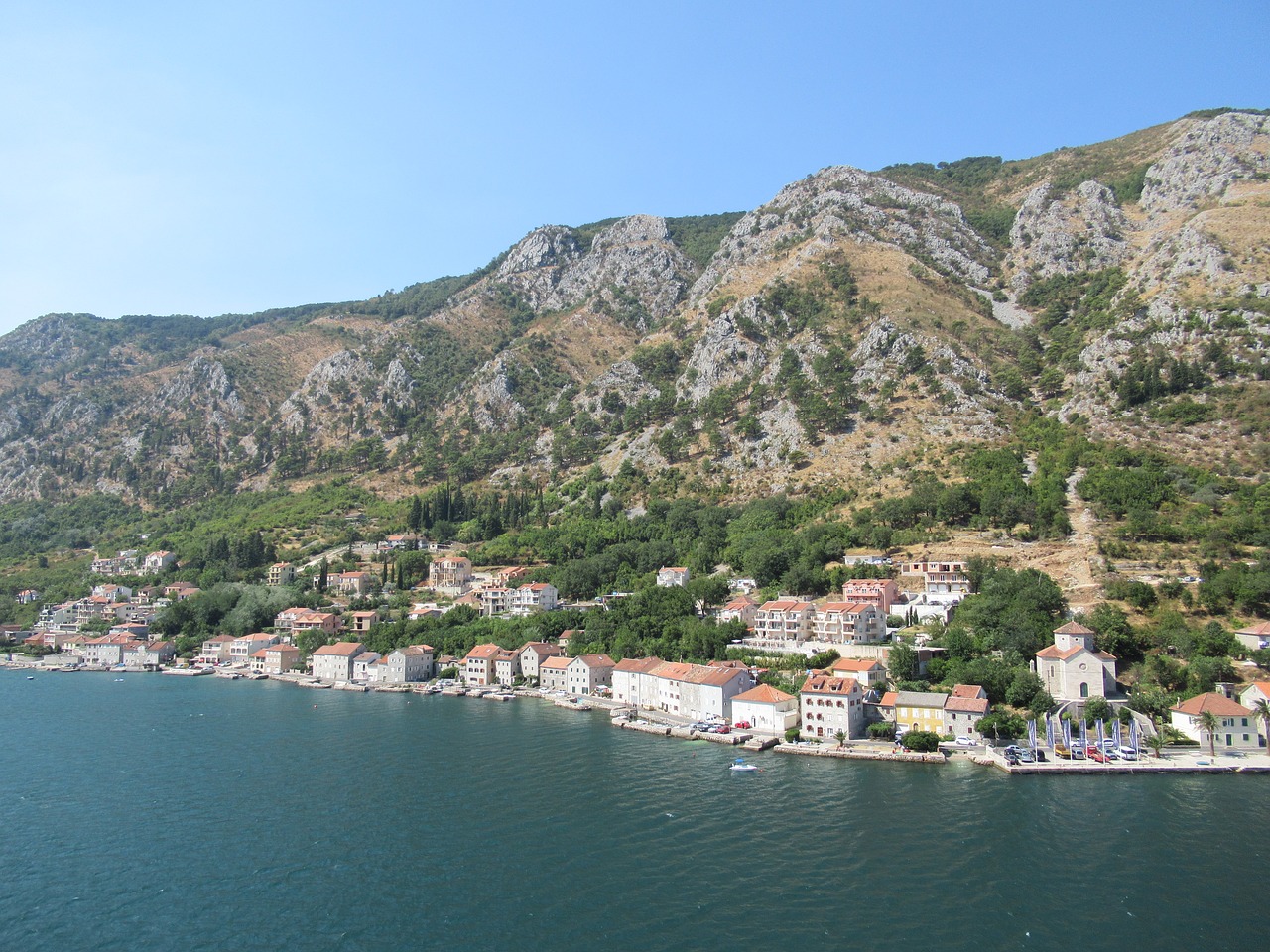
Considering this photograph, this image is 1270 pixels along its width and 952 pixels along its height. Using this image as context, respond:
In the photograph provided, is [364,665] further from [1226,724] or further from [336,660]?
[1226,724]

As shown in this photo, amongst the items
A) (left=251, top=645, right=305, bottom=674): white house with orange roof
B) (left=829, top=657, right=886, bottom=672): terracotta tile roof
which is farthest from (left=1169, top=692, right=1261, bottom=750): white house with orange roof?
(left=251, top=645, right=305, bottom=674): white house with orange roof

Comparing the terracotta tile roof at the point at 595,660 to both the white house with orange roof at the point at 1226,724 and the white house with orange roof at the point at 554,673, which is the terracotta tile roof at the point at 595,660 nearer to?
the white house with orange roof at the point at 554,673

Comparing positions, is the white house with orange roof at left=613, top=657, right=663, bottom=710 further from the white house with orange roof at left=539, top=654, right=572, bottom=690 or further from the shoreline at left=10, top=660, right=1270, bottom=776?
the white house with orange roof at left=539, top=654, right=572, bottom=690

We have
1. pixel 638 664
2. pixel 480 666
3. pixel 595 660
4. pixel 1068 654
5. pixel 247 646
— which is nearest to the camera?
pixel 1068 654

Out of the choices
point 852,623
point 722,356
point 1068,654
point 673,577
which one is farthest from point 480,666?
point 722,356

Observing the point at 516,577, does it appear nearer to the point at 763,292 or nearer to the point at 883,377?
the point at 883,377
